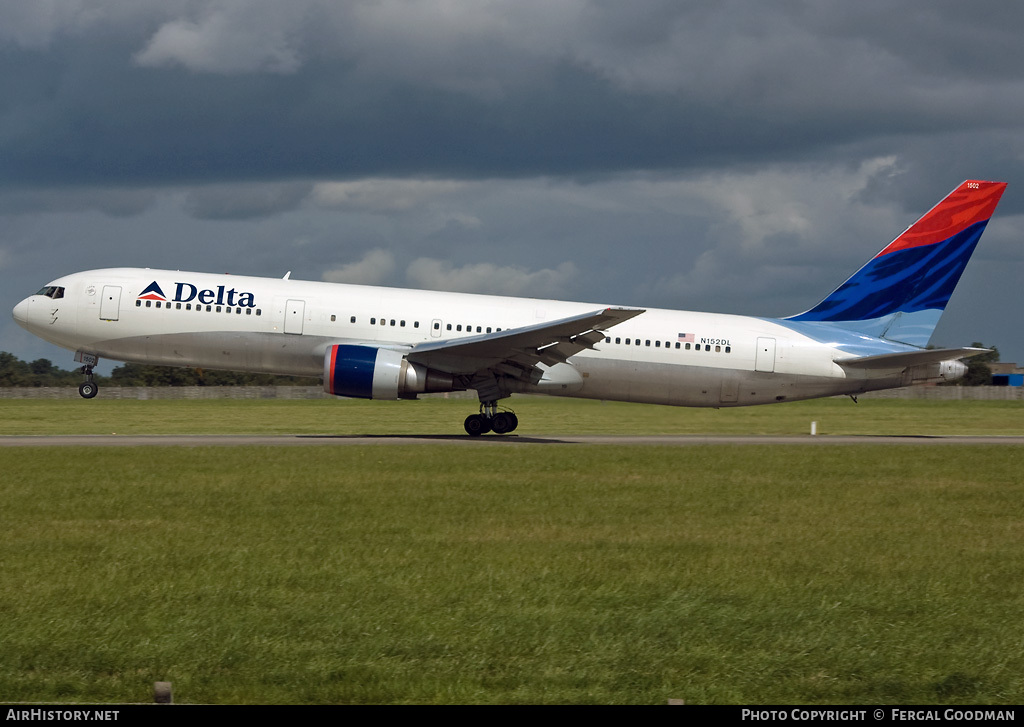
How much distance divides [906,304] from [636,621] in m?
26.2

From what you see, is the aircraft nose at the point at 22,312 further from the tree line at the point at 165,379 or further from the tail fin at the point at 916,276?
the tree line at the point at 165,379

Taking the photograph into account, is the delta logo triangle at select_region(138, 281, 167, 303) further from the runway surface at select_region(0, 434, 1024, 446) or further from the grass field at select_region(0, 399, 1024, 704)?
the grass field at select_region(0, 399, 1024, 704)

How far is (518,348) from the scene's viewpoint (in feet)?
92.6

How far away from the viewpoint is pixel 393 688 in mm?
7336

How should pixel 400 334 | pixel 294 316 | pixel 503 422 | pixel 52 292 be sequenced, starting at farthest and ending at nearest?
1. pixel 503 422
2. pixel 52 292
3. pixel 400 334
4. pixel 294 316

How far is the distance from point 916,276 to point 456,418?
59.5 ft

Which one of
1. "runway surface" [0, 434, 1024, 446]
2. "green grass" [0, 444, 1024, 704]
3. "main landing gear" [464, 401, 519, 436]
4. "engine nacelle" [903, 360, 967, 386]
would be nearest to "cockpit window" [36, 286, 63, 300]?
"runway surface" [0, 434, 1024, 446]

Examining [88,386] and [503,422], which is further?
[503,422]

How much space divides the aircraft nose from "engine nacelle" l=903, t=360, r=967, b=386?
1001 inches

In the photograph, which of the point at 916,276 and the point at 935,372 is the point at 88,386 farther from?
the point at 916,276

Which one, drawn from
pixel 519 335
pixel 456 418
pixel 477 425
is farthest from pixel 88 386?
pixel 456 418

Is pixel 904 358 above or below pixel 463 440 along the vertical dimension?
above

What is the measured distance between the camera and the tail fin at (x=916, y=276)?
107 feet

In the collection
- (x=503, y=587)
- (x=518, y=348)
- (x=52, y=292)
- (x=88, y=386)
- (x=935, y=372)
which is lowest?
(x=503, y=587)
